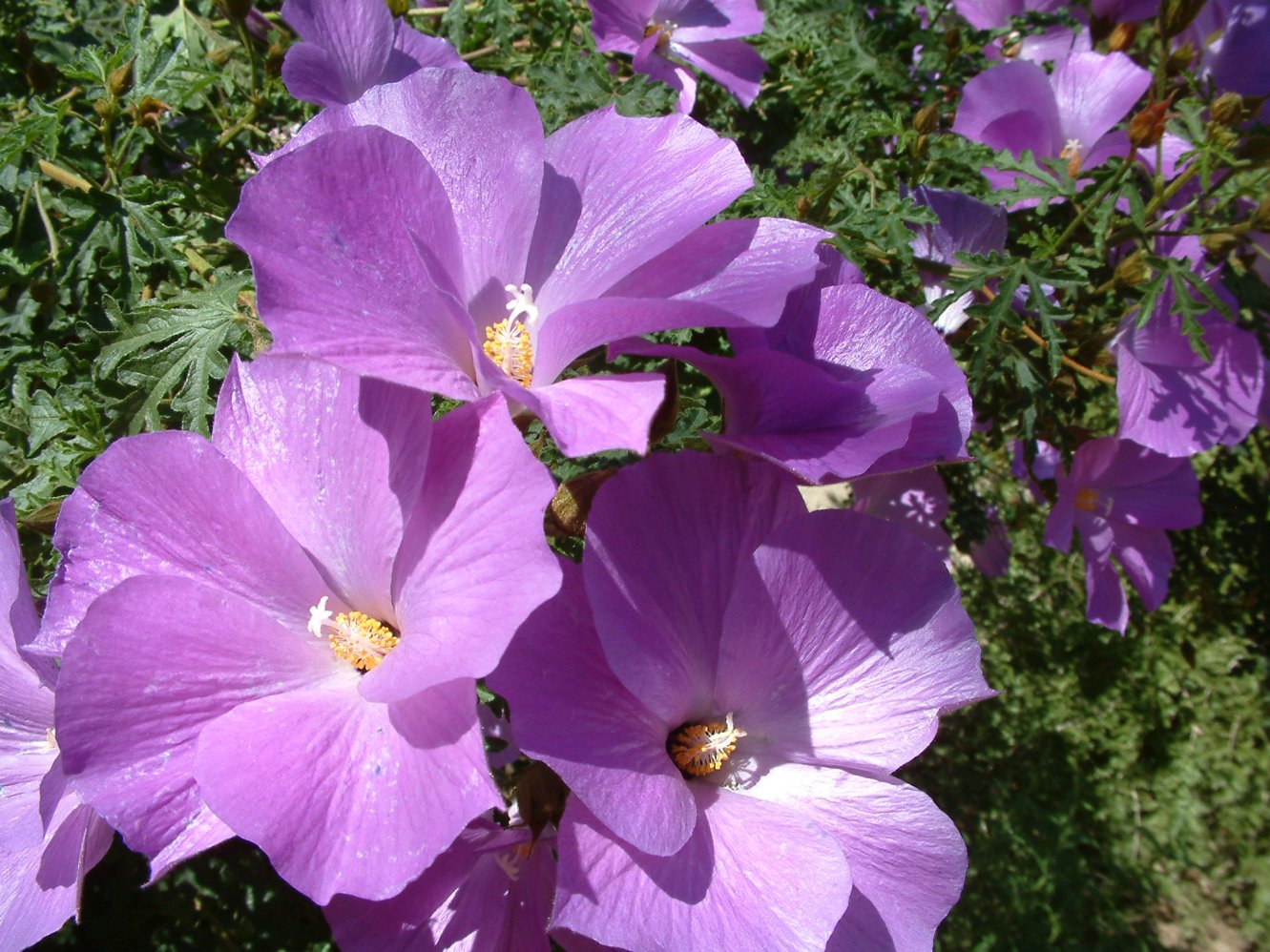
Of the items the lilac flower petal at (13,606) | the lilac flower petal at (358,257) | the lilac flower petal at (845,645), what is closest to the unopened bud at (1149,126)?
the lilac flower petal at (845,645)

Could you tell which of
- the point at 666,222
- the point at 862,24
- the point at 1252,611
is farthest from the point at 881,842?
the point at 1252,611

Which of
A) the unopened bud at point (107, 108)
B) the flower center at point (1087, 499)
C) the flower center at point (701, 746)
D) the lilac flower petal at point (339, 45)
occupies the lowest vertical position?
the flower center at point (1087, 499)

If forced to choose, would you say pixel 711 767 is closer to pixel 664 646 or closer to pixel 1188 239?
pixel 664 646

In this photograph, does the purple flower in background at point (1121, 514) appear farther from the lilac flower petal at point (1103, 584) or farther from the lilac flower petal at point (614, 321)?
the lilac flower petal at point (614, 321)

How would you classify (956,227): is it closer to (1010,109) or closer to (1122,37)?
(1010,109)

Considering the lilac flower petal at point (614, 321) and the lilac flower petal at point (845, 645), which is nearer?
the lilac flower petal at point (614, 321)

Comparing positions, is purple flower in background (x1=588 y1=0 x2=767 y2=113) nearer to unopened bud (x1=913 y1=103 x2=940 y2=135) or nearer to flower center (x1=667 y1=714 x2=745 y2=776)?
unopened bud (x1=913 y1=103 x2=940 y2=135)

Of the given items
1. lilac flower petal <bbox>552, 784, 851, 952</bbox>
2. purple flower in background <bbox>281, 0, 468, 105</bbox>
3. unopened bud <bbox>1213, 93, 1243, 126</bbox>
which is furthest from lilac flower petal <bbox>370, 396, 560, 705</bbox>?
unopened bud <bbox>1213, 93, 1243, 126</bbox>
